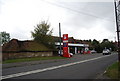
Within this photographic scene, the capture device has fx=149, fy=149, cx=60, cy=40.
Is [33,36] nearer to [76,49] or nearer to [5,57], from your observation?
[5,57]

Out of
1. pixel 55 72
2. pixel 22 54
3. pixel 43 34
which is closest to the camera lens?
pixel 55 72

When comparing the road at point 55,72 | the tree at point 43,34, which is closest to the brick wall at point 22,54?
the tree at point 43,34

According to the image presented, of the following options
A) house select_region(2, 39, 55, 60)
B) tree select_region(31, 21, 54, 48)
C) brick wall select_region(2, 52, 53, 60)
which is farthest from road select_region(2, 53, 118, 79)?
tree select_region(31, 21, 54, 48)

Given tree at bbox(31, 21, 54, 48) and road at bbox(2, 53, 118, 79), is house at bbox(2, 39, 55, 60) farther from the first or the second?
road at bbox(2, 53, 118, 79)

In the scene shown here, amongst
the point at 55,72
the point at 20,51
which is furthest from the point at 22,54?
the point at 55,72

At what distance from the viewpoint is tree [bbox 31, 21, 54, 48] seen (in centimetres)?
4230

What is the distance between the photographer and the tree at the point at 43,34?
4230 centimetres

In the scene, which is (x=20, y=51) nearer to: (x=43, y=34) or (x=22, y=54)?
(x=22, y=54)

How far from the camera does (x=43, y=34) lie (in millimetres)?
43656

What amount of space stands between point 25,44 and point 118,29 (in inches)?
1134

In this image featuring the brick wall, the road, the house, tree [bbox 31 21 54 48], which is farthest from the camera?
tree [bbox 31 21 54 48]

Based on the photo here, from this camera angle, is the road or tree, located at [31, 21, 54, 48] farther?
tree, located at [31, 21, 54, 48]

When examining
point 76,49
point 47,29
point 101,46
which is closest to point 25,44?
point 47,29

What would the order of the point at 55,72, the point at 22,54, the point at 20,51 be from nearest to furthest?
the point at 55,72
the point at 20,51
the point at 22,54
